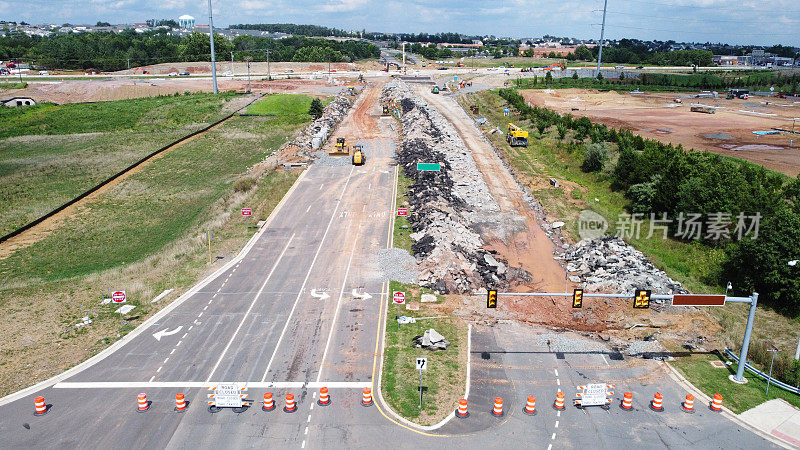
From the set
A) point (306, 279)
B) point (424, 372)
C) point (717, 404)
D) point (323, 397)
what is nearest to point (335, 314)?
point (306, 279)

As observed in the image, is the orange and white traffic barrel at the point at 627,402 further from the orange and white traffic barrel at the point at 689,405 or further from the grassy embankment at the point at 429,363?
the grassy embankment at the point at 429,363

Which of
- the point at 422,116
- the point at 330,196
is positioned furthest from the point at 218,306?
the point at 422,116

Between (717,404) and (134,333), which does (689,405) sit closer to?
(717,404)

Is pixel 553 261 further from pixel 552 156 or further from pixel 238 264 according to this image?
pixel 552 156

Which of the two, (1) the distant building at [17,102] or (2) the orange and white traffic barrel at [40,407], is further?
(1) the distant building at [17,102]

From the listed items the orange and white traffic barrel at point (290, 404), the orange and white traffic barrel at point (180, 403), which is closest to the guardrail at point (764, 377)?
the orange and white traffic barrel at point (290, 404)

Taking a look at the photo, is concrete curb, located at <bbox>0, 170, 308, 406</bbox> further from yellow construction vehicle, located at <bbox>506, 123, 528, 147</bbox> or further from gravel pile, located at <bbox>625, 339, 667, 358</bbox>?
yellow construction vehicle, located at <bbox>506, 123, 528, 147</bbox>

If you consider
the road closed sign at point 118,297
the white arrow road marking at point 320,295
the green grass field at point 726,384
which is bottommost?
the green grass field at point 726,384
